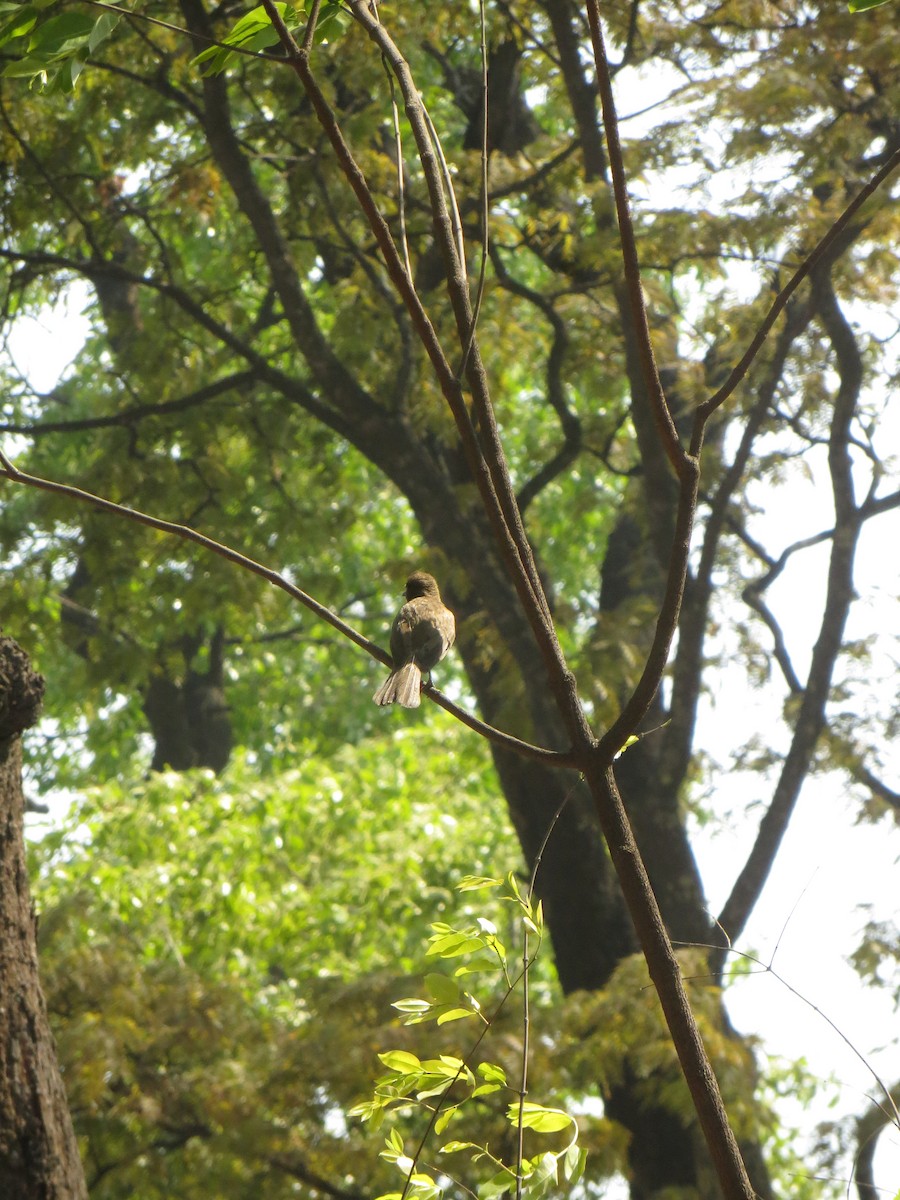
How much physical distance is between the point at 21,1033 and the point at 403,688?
1.28 meters

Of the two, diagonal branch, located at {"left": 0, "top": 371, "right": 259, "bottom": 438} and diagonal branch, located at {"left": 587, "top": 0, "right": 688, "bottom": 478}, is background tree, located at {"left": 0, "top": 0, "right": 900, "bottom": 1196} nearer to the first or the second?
diagonal branch, located at {"left": 0, "top": 371, "right": 259, "bottom": 438}

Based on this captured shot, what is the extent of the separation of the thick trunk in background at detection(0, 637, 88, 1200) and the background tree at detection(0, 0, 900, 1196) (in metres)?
2.60

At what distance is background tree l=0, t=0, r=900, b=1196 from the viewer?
6617 mm

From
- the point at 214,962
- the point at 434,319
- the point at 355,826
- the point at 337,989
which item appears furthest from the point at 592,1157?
the point at 355,826

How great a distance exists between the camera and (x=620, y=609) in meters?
7.18

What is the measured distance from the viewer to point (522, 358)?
8.52 meters

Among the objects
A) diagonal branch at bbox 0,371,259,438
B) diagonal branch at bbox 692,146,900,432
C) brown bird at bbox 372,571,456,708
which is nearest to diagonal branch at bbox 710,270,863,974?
diagonal branch at bbox 0,371,259,438

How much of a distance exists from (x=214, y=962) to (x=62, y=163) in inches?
235

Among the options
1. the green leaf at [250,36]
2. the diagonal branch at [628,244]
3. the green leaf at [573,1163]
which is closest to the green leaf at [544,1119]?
the green leaf at [573,1163]

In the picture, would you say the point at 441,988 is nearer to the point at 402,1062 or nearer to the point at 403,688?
the point at 402,1062

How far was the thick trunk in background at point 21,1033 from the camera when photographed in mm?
3109

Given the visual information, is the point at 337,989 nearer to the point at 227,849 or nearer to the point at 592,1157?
the point at 592,1157

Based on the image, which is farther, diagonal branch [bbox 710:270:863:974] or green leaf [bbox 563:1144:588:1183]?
diagonal branch [bbox 710:270:863:974]

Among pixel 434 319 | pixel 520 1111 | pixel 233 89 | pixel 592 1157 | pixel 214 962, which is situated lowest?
pixel 520 1111
